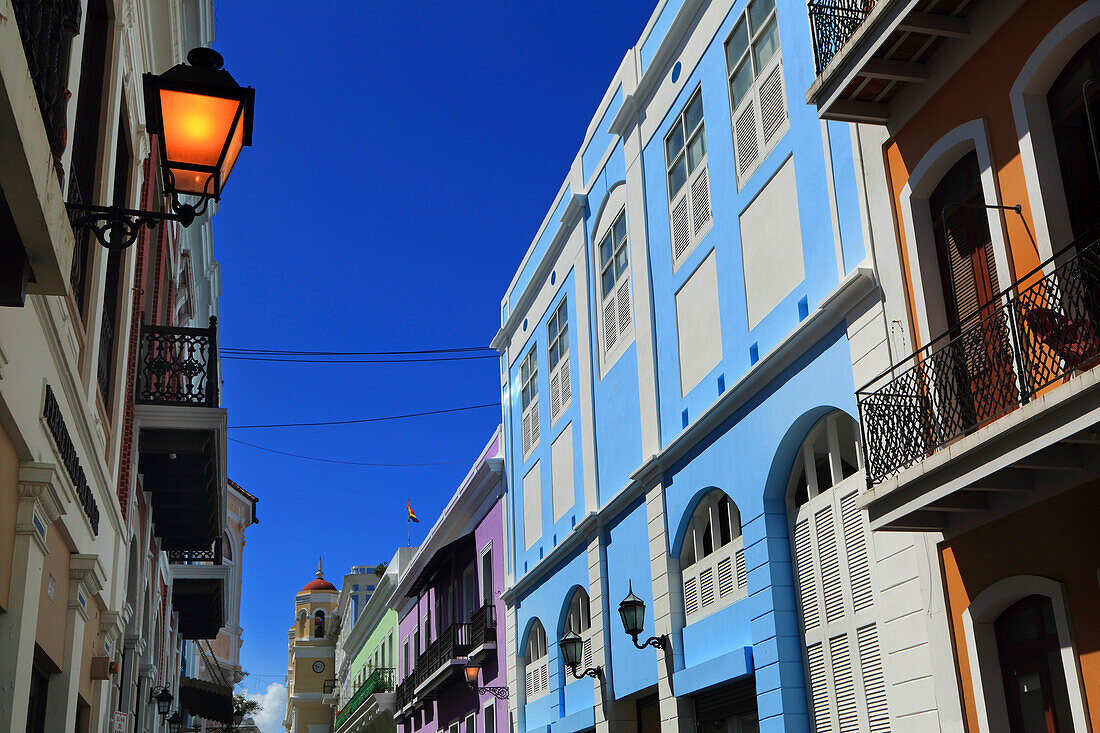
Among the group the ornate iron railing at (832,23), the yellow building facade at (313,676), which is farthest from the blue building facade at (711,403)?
the yellow building facade at (313,676)

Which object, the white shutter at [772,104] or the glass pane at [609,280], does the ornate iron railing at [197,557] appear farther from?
the white shutter at [772,104]

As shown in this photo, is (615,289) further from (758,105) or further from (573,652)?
(573,652)

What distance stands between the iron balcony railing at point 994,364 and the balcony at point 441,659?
58.2 ft

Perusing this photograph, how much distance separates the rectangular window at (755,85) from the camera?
1223cm

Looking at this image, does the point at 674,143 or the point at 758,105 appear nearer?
the point at 758,105

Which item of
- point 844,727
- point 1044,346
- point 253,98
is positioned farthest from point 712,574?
point 253,98

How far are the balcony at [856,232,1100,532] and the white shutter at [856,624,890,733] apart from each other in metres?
1.96

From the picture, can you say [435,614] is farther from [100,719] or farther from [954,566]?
[954,566]

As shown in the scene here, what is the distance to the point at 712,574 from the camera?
13.2 meters

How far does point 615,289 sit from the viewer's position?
57.3 ft

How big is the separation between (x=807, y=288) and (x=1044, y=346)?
12.1 ft

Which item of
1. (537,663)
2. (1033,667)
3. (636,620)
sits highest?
(537,663)

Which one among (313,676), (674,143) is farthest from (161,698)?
(313,676)

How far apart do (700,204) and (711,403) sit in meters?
2.69
